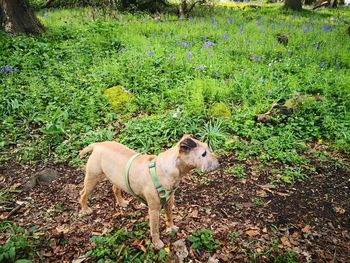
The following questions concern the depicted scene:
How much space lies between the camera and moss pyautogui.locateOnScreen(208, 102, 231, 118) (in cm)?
586

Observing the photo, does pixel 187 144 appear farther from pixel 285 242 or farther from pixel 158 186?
pixel 285 242

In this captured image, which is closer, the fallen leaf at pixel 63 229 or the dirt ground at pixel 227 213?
the dirt ground at pixel 227 213

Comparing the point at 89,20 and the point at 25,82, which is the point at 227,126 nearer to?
the point at 25,82

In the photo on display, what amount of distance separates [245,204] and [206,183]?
0.67 meters

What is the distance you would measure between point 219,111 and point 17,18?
7907 mm

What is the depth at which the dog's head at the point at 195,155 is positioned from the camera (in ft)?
9.27

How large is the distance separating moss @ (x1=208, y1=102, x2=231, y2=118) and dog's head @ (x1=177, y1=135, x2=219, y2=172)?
3.02 meters

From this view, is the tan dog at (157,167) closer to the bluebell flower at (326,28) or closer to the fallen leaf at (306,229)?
the fallen leaf at (306,229)

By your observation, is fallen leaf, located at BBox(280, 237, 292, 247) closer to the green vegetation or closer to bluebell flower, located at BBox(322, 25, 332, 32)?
the green vegetation

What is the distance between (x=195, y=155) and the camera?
2.85 meters

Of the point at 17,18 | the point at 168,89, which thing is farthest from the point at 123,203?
the point at 17,18

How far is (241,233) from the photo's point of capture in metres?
3.70

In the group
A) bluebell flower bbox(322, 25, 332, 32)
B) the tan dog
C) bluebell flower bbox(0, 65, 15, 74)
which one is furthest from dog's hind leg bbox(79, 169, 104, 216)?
bluebell flower bbox(322, 25, 332, 32)

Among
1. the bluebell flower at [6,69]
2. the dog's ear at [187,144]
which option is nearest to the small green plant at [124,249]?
the dog's ear at [187,144]
